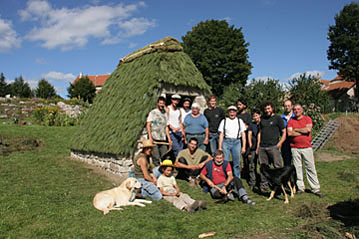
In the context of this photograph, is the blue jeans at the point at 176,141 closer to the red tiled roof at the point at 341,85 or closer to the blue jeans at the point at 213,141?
the blue jeans at the point at 213,141

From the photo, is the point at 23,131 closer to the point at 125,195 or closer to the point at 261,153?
the point at 125,195

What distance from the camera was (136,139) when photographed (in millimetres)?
6578

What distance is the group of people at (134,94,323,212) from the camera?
5.31 meters

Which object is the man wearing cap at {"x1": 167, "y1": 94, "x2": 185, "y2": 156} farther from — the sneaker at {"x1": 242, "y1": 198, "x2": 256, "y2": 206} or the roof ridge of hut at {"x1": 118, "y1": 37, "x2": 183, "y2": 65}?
the roof ridge of hut at {"x1": 118, "y1": 37, "x2": 183, "y2": 65}

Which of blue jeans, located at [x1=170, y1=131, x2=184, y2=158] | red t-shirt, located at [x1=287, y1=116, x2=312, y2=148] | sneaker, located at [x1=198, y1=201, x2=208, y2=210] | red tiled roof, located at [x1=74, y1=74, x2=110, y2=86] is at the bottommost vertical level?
sneaker, located at [x1=198, y1=201, x2=208, y2=210]

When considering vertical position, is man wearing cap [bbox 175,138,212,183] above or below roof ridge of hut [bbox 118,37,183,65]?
below

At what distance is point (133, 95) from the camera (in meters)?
7.56

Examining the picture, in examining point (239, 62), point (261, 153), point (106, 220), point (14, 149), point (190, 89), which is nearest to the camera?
point (106, 220)

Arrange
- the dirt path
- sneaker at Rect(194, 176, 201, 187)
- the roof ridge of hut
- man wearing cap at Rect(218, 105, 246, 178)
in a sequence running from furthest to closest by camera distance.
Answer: the dirt path
the roof ridge of hut
sneaker at Rect(194, 176, 201, 187)
man wearing cap at Rect(218, 105, 246, 178)

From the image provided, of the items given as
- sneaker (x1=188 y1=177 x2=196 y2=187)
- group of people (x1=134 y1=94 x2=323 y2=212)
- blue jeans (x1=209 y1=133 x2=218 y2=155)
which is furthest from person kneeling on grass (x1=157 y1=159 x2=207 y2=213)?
blue jeans (x1=209 y1=133 x2=218 y2=155)

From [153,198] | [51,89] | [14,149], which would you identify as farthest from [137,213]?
[51,89]

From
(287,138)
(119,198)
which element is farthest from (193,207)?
(287,138)

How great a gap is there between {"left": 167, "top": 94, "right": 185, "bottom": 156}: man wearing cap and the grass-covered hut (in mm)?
620

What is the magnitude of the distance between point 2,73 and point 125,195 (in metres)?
46.4
